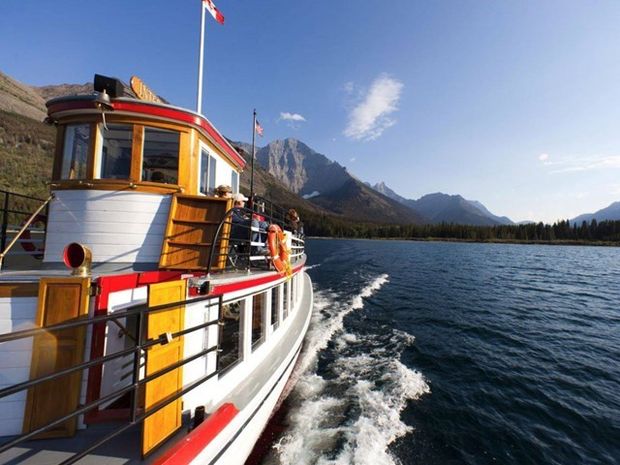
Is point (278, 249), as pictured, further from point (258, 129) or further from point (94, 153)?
point (258, 129)

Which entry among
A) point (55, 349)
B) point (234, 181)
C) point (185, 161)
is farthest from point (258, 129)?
point (55, 349)

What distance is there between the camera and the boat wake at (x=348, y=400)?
6566mm

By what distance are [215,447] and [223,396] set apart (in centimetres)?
151

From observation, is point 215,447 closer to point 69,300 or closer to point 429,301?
point 69,300

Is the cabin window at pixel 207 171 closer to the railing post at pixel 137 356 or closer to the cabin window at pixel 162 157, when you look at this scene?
the cabin window at pixel 162 157

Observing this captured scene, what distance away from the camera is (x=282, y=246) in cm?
840

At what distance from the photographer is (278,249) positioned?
8266 millimetres

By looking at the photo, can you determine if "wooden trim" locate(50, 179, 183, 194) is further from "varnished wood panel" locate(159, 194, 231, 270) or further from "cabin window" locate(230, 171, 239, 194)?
"cabin window" locate(230, 171, 239, 194)

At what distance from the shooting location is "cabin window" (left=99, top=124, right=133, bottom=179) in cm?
627

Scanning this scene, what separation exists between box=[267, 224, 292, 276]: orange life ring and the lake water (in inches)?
160

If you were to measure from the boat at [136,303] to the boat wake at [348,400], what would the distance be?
1296 mm

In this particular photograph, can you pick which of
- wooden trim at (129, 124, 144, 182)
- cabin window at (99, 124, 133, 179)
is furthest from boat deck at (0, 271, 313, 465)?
cabin window at (99, 124, 133, 179)

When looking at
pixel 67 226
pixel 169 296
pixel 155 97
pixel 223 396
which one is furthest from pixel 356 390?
pixel 155 97

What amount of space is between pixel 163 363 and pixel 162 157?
4.71m
